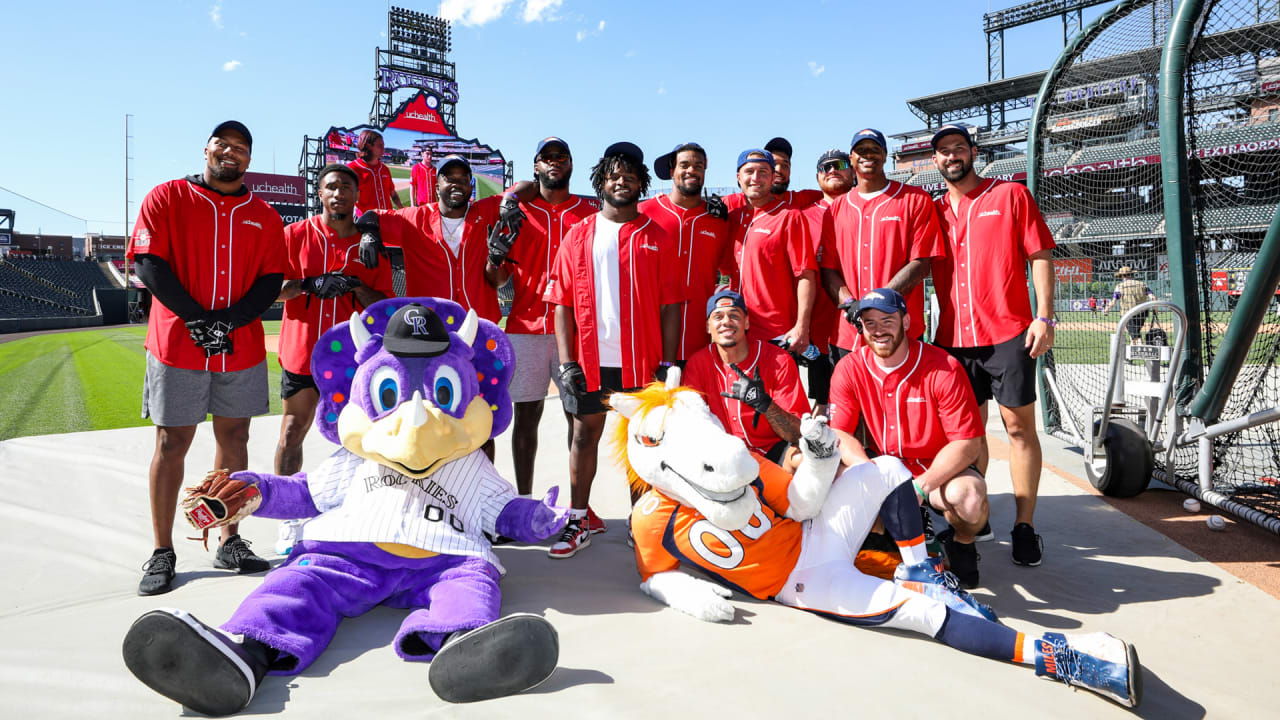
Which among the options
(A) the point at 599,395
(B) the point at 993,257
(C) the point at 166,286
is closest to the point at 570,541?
(A) the point at 599,395

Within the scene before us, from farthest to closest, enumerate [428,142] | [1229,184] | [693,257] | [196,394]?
[428,142] < [1229,184] < [693,257] < [196,394]

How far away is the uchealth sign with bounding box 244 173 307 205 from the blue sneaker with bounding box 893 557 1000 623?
48.2 meters

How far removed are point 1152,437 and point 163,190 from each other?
6.39 metres

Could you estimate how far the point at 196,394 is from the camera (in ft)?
11.5

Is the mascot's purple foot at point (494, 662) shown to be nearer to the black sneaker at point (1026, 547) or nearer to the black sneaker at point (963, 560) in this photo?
the black sneaker at point (963, 560)

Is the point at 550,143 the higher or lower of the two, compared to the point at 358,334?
higher

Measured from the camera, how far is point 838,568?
9.26 feet

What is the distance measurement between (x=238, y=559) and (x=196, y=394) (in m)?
0.88

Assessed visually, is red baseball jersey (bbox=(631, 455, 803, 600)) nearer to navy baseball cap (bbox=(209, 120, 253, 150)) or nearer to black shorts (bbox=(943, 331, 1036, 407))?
black shorts (bbox=(943, 331, 1036, 407))

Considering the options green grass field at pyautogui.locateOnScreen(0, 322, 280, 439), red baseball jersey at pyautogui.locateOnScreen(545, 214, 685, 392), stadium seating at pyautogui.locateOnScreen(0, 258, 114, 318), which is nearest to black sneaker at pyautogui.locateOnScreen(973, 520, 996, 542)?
red baseball jersey at pyautogui.locateOnScreen(545, 214, 685, 392)

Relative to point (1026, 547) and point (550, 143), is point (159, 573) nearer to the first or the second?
point (550, 143)

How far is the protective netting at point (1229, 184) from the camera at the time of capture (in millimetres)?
4566

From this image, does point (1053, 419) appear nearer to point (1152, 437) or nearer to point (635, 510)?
point (1152, 437)

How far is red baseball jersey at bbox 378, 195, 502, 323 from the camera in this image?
426cm
